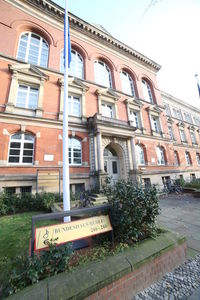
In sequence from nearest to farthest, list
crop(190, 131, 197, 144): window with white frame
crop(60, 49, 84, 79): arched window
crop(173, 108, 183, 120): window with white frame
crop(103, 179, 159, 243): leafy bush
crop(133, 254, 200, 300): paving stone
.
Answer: crop(133, 254, 200, 300): paving stone, crop(103, 179, 159, 243): leafy bush, crop(60, 49, 84, 79): arched window, crop(173, 108, 183, 120): window with white frame, crop(190, 131, 197, 144): window with white frame

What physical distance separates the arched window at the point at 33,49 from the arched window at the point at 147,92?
13558 mm

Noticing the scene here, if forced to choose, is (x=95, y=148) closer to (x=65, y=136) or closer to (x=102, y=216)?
(x=65, y=136)

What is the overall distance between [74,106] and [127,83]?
9.80 metres

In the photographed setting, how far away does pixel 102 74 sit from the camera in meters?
16.2

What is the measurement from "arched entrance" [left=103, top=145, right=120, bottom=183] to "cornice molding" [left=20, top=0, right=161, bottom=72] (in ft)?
45.4

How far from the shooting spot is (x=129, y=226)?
9.30 ft

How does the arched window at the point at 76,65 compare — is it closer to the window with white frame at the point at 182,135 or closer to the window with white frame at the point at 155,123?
the window with white frame at the point at 155,123

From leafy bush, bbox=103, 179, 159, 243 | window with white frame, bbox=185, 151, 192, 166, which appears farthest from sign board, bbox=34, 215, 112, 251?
window with white frame, bbox=185, 151, 192, 166

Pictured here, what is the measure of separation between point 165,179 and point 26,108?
632 inches

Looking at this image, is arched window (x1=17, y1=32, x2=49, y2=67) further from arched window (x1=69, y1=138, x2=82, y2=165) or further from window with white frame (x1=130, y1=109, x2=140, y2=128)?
window with white frame (x1=130, y1=109, x2=140, y2=128)

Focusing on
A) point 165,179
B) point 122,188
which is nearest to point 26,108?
point 122,188

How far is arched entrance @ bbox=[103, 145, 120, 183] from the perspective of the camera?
42.6 feet

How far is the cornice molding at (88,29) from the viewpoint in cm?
1312

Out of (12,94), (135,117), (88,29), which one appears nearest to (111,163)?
(135,117)
